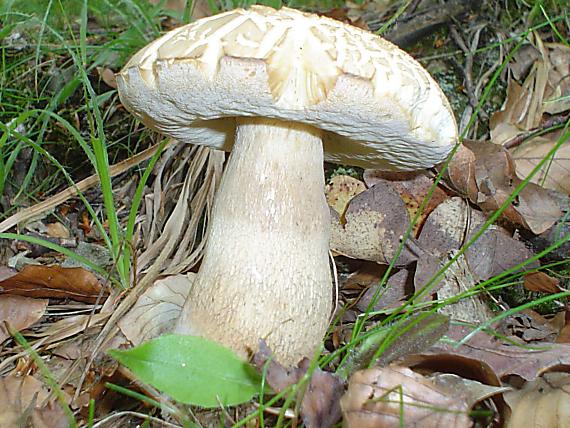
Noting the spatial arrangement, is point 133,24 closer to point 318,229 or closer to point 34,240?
point 34,240

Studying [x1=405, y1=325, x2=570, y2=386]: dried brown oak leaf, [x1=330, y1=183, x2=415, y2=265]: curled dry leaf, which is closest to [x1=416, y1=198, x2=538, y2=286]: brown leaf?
[x1=330, y1=183, x2=415, y2=265]: curled dry leaf

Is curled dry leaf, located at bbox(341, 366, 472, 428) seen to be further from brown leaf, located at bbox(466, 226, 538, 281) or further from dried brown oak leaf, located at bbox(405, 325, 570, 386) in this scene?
brown leaf, located at bbox(466, 226, 538, 281)

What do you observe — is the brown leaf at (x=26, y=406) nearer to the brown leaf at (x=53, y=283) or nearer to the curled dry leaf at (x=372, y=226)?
the brown leaf at (x=53, y=283)

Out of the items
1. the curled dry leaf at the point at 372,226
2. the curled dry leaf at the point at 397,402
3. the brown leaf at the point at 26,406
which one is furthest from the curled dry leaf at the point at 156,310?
the curled dry leaf at the point at 397,402

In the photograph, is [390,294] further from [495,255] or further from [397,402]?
[397,402]

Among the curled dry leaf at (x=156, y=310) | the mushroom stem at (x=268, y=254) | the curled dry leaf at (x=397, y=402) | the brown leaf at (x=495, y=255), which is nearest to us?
the curled dry leaf at (x=397, y=402)

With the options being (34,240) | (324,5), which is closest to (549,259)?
(34,240)
